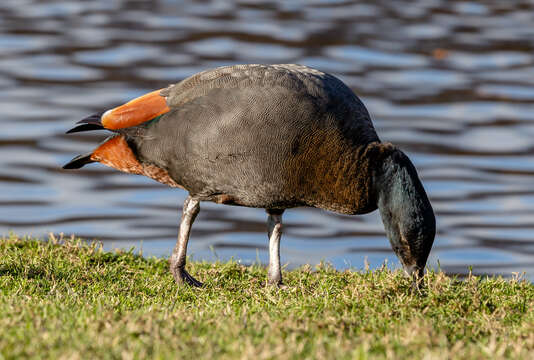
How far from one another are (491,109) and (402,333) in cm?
1093

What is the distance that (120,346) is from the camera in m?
4.64

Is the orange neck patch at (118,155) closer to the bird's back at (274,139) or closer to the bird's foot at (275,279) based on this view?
the bird's back at (274,139)

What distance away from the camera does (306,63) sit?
1667cm

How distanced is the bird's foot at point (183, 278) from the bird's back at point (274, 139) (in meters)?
0.75

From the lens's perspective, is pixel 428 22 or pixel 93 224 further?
pixel 428 22

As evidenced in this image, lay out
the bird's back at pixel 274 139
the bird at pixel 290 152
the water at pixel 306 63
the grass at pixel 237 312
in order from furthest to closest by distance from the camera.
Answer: the water at pixel 306 63 → the bird's back at pixel 274 139 → the bird at pixel 290 152 → the grass at pixel 237 312

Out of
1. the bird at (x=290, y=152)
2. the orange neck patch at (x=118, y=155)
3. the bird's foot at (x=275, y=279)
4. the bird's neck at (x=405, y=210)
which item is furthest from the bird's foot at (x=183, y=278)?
the bird's neck at (x=405, y=210)

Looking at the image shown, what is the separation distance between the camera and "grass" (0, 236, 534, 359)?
4.72m

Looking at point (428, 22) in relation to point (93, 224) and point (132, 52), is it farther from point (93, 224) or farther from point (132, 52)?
point (93, 224)

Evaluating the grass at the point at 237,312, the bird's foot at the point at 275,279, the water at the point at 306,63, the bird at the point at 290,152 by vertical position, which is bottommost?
the water at the point at 306,63

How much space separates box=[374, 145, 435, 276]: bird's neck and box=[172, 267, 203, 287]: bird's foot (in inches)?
65.9

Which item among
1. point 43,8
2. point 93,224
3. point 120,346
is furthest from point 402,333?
point 43,8

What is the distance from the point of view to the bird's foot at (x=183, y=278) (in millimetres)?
7402

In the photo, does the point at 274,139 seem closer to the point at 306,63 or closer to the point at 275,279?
the point at 275,279
